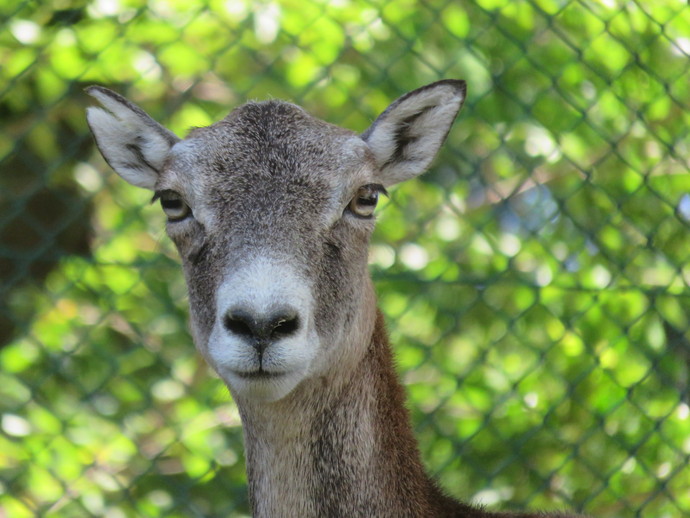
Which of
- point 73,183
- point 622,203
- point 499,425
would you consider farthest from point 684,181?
point 73,183

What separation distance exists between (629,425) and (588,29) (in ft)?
7.80

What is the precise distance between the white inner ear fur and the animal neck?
88cm

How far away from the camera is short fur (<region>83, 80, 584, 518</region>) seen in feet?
9.23

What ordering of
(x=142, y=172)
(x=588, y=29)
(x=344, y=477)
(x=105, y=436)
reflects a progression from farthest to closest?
(x=588, y=29) < (x=105, y=436) < (x=142, y=172) < (x=344, y=477)

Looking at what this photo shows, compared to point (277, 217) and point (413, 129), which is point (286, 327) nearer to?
point (277, 217)

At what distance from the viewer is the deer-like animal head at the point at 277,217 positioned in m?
2.71

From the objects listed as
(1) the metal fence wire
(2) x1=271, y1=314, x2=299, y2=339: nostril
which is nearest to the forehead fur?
(2) x1=271, y1=314, x2=299, y2=339: nostril

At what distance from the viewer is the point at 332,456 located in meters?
3.08

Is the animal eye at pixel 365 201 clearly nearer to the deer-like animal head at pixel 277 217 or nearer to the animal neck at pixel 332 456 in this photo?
the deer-like animal head at pixel 277 217

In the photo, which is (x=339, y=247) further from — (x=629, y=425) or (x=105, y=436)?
(x=629, y=425)

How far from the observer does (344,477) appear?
305cm

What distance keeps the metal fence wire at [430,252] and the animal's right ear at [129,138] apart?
1.00 meters

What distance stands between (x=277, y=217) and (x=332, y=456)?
87 cm

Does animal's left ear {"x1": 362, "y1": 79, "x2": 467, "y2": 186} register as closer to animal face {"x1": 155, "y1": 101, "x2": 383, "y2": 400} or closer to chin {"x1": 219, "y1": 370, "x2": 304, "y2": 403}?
animal face {"x1": 155, "y1": 101, "x2": 383, "y2": 400}
